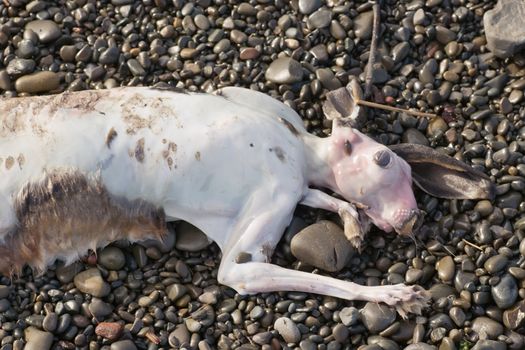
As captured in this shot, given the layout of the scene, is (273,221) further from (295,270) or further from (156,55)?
(156,55)

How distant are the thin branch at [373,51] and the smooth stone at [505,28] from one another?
89 cm

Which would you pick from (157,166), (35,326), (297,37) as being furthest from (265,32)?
(35,326)

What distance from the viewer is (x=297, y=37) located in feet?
22.5

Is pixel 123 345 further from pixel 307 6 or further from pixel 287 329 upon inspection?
pixel 307 6

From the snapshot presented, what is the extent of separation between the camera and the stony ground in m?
5.54

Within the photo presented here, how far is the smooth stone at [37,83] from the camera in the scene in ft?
21.6

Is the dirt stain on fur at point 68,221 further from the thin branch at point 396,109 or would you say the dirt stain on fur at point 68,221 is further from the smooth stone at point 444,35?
the smooth stone at point 444,35

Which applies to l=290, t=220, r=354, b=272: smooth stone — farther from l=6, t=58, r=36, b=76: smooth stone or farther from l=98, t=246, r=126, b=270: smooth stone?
l=6, t=58, r=36, b=76: smooth stone

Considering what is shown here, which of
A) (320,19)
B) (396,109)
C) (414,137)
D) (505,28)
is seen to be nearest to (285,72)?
(320,19)

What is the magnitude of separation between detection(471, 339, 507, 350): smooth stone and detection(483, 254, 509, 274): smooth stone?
0.52 meters

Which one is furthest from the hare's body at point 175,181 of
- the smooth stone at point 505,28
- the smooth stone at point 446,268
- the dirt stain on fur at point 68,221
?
the smooth stone at point 505,28

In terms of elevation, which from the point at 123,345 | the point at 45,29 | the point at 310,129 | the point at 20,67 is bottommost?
the point at 123,345

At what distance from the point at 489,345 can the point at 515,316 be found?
31 cm

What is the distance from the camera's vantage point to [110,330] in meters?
5.52
